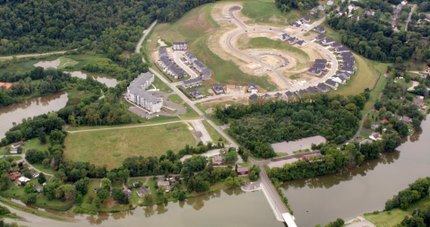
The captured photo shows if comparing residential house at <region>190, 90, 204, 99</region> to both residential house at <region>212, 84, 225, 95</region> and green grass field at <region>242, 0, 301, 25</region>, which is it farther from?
green grass field at <region>242, 0, 301, 25</region>

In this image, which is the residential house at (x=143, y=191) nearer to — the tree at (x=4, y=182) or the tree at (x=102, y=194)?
the tree at (x=102, y=194)

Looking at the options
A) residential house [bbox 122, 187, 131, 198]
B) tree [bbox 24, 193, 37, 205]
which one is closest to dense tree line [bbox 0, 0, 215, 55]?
residential house [bbox 122, 187, 131, 198]

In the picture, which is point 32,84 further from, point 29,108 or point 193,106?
point 193,106

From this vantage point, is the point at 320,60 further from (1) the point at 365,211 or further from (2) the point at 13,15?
(2) the point at 13,15

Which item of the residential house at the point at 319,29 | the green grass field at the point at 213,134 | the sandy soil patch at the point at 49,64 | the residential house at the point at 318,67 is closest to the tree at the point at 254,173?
the green grass field at the point at 213,134

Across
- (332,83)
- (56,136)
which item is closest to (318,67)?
(332,83)

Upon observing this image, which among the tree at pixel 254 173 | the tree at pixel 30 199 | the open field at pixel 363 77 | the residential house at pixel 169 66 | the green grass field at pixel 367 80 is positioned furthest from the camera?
the residential house at pixel 169 66

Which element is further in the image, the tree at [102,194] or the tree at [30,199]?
the tree at [30,199]

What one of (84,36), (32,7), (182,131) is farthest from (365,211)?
(32,7)
